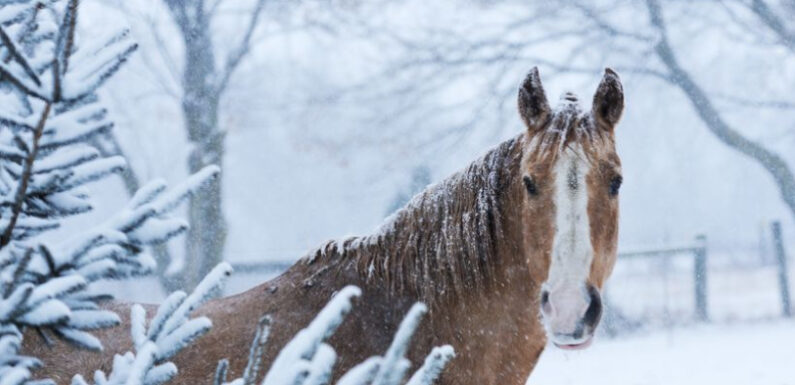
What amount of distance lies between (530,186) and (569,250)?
228 mm

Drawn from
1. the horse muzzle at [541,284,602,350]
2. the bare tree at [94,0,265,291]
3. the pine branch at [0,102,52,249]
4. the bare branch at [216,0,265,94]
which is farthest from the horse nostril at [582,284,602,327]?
the bare branch at [216,0,265,94]

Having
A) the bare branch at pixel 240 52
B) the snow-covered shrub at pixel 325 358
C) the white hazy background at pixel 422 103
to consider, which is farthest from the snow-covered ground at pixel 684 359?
the snow-covered shrub at pixel 325 358

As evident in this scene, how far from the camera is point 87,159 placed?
3.42 ft

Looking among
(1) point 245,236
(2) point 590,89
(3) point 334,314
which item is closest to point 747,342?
(2) point 590,89

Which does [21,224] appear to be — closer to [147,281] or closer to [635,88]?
[147,281]

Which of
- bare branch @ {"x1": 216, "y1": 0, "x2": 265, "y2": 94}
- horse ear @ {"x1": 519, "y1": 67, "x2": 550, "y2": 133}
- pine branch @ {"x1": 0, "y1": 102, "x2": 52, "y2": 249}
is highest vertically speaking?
bare branch @ {"x1": 216, "y1": 0, "x2": 265, "y2": 94}

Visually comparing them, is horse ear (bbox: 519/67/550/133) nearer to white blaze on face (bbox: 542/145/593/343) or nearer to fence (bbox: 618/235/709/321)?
white blaze on face (bbox: 542/145/593/343)

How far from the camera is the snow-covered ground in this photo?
6.12 meters

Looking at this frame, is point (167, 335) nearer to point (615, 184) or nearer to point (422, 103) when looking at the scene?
point (615, 184)

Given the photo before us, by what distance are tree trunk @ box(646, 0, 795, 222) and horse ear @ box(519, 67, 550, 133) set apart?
767 cm

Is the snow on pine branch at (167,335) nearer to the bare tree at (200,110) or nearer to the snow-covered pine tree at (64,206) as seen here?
the snow-covered pine tree at (64,206)

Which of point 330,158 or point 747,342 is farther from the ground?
point 330,158

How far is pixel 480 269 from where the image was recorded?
2.33m

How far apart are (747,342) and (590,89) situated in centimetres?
348
